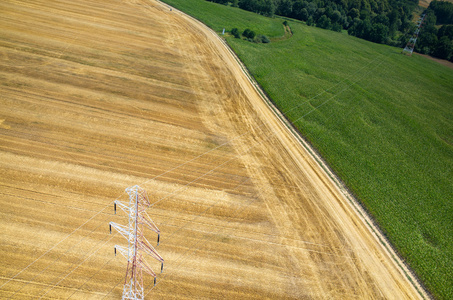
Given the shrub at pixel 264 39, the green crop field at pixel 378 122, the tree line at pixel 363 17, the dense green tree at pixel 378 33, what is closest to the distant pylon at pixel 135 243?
the green crop field at pixel 378 122

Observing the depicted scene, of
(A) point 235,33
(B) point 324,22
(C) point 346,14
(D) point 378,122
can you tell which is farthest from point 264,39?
(C) point 346,14

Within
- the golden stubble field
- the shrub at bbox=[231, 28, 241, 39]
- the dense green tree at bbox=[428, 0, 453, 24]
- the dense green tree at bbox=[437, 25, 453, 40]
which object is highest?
the dense green tree at bbox=[428, 0, 453, 24]

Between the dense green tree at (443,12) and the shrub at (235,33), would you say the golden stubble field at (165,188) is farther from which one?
the dense green tree at (443,12)

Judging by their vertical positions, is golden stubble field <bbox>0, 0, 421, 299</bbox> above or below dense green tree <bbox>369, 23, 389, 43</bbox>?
below

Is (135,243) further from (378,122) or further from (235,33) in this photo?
(235,33)

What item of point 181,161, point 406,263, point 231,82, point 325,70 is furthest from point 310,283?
point 325,70

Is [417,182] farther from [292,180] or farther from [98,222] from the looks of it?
[98,222]

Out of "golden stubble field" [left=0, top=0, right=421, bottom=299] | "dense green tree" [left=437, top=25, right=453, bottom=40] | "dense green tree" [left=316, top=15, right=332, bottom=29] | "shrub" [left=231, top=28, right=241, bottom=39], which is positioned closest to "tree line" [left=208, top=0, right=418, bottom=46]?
"dense green tree" [left=316, top=15, right=332, bottom=29]

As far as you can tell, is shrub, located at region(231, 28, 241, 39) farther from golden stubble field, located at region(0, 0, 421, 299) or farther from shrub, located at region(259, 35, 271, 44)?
golden stubble field, located at region(0, 0, 421, 299)
